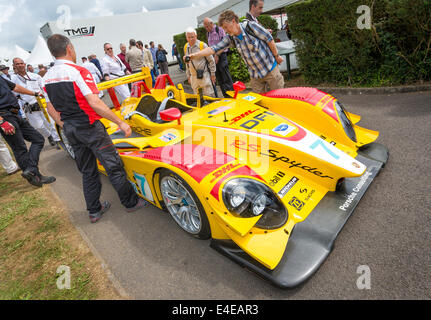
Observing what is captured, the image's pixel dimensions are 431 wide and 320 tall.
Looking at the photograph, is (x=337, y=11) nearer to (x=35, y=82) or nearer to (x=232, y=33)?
(x=232, y=33)

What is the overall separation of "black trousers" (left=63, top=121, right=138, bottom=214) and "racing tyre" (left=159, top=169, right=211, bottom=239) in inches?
25.9

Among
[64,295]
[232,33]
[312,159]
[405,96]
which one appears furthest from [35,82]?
[405,96]

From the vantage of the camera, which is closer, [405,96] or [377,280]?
[377,280]

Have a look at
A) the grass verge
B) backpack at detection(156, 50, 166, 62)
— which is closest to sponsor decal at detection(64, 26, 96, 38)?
backpack at detection(156, 50, 166, 62)

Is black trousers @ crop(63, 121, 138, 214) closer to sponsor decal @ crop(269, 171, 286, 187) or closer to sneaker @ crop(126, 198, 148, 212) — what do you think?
sneaker @ crop(126, 198, 148, 212)

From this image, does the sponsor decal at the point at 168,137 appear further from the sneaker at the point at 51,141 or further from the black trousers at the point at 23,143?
the sneaker at the point at 51,141

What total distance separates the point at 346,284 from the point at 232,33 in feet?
11.6

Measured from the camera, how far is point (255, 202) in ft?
6.61

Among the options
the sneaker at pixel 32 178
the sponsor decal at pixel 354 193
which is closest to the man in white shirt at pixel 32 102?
the sneaker at pixel 32 178

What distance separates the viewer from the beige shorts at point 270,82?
4.08m

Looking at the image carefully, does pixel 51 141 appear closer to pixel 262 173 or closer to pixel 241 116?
pixel 241 116

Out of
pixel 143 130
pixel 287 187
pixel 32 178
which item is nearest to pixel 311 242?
pixel 287 187

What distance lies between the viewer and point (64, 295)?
7.37 ft
